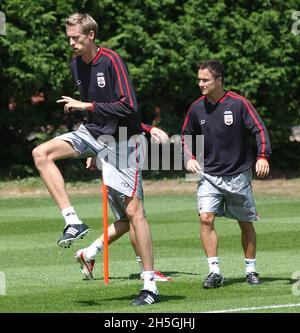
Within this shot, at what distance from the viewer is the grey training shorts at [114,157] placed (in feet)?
35.2

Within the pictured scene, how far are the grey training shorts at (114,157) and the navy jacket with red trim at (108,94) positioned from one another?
8 centimetres

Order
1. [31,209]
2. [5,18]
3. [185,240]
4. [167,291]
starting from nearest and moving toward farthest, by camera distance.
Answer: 1. [167,291]
2. [185,240]
3. [31,209]
4. [5,18]

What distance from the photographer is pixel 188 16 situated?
26.2 metres

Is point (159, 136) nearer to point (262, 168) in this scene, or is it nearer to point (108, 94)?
point (108, 94)

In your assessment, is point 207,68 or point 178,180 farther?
point 178,180

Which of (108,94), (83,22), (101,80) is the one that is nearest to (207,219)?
(108,94)

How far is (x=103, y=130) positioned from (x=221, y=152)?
1616mm

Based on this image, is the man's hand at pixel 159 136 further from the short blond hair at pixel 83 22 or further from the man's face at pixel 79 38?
the short blond hair at pixel 83 22

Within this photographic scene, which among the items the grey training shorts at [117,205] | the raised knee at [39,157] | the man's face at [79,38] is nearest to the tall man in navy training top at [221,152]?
the grey training shorts at [117,205]

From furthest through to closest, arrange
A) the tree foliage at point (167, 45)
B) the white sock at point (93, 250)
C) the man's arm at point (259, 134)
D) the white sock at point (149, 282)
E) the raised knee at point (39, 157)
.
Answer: the tree foliage at point (167, 45) → the white sock at point (93, 250) → the man's arm at point (259, 134) → the white sock at point (149, 282) → the raised knee at point (39, 157)

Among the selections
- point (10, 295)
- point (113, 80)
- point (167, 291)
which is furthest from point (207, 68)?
point (10, 295)
